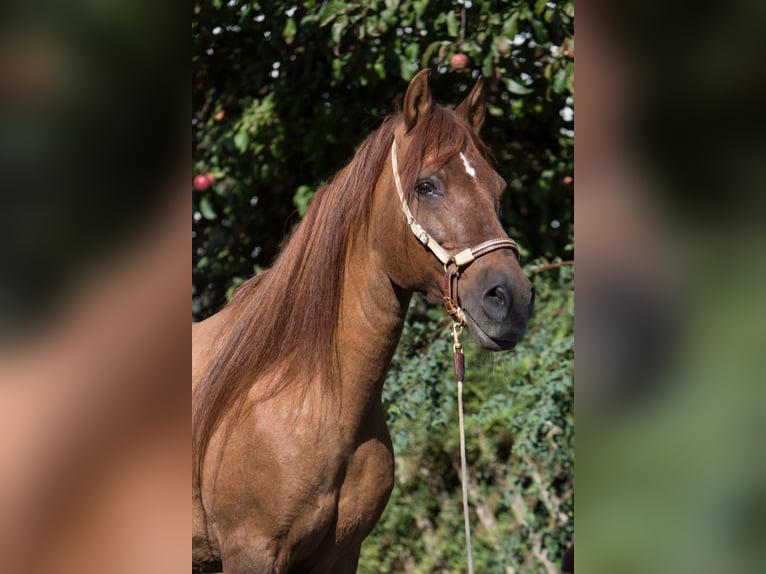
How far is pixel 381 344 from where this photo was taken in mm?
1910

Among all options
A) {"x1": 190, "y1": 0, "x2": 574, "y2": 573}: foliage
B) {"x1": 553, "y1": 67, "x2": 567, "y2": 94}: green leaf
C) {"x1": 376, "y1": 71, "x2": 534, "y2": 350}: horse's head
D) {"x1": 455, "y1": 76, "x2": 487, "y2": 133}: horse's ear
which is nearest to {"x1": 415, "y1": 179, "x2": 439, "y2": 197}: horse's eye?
{"x1": 376, "y1": 71, "x2": 534, "y2": 350}: horse's head

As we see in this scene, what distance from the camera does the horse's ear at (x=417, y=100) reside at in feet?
6.08

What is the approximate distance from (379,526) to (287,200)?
5.44 feet

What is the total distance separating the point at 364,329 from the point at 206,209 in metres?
1.97

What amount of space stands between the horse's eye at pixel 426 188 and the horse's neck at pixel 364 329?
0.65ft

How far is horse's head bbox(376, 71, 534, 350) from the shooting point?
1.67 meters

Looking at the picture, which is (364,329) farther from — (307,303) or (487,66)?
(487,66)

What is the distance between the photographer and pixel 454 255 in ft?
5.69
